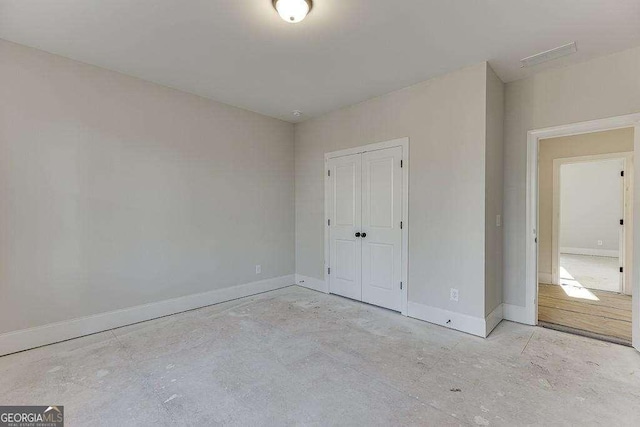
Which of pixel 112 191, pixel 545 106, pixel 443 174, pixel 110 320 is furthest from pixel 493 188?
pixel 110 320

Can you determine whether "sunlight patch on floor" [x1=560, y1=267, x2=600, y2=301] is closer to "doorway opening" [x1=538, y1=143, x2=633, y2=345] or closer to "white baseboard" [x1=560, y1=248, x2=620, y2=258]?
"doorway opening" [x1=538, y1=143, x2=633, y2=345]

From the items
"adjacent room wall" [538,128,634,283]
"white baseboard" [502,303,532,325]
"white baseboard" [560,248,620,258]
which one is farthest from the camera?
"white baseboard" [560,248,620,258]

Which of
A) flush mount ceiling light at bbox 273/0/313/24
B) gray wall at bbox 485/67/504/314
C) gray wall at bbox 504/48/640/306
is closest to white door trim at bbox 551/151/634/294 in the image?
gray wall at bbox 504/48/640/306

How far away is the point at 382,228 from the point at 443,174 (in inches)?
39.5

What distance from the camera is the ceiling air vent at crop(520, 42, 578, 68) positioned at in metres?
2.61

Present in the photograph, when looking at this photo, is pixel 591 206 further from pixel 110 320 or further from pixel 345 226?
pixel 110 320

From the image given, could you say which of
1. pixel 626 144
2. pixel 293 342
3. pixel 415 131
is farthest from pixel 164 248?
pixel 626 144

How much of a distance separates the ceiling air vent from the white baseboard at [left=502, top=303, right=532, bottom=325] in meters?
2.58

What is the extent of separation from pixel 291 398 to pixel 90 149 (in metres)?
3.01

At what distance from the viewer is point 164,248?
3.43 m

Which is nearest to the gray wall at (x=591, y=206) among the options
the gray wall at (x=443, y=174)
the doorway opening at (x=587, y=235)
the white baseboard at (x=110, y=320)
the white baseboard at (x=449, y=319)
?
the doorway opening at (x=587, y=235)

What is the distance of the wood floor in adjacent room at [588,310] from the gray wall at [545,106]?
594 millimetres

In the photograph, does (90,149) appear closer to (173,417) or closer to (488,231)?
(173,417)

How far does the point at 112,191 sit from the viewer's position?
9.99ft
